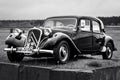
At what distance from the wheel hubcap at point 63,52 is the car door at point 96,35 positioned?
75.3 inches

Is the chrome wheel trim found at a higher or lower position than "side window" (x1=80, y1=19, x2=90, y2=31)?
lower

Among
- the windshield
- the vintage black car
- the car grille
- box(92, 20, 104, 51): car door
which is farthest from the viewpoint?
box(92, 20, 104, 51): car door

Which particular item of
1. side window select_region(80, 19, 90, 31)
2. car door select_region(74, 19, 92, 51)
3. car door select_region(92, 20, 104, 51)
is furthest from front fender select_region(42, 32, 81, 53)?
car door select_region(92, 20, 104, 51)

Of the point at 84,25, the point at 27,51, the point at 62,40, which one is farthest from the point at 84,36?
the point at 27,51

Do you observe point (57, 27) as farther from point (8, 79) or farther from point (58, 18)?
point (8, 79)

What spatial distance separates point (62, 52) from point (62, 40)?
395 mm

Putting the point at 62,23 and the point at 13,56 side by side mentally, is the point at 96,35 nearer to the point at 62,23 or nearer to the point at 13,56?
the point at 62,23

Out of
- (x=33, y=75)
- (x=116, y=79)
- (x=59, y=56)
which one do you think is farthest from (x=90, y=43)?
(x=33, y=75)

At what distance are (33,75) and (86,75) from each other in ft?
4.56

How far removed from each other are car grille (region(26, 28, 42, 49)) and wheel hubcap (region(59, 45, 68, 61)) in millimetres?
688

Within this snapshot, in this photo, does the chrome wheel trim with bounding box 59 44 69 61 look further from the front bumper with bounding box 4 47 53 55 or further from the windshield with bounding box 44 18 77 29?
the windshield with bounding box 44 18 77 29

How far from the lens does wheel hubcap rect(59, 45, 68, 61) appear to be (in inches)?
359

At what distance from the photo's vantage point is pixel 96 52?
11.2 metres

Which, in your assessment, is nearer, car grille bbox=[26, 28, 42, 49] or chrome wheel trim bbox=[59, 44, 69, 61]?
chrome wheel trim bbox=[59, 44, 69, 61]
